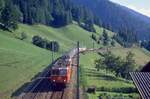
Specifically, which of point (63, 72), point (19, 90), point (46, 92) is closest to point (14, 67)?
point (19, 90)

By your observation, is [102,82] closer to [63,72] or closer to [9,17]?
[63,72]

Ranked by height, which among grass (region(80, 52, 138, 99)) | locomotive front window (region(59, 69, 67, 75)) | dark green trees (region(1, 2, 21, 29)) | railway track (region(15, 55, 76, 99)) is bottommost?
railway track (region(15, 55, 76, 99))

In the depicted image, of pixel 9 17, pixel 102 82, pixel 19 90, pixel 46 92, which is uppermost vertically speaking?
pixel 9 17

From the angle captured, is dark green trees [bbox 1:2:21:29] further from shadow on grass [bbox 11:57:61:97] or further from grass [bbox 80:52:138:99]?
shadow on grass [bbox 11:57:61:97]

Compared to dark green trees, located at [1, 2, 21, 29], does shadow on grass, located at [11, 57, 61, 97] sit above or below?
below

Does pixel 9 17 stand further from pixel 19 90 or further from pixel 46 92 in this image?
pixel 46 92

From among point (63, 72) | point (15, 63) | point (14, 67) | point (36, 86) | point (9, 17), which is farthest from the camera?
point (9, 17)

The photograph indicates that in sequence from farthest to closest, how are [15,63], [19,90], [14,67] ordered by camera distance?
1. [15,63]
2. [14,67]
3. [19,90]

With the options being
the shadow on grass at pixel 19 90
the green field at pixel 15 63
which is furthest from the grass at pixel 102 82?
the green field at pixel 15 63

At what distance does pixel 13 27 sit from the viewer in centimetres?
15950

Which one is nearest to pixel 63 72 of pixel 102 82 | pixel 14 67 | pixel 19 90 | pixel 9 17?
pixel 19 90

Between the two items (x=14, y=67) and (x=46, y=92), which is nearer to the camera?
(x=46, y=92)

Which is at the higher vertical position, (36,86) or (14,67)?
(14,67)

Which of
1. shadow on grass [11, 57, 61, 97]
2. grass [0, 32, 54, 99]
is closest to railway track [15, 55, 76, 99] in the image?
shadow on grass [11, 57, 61, 97]
